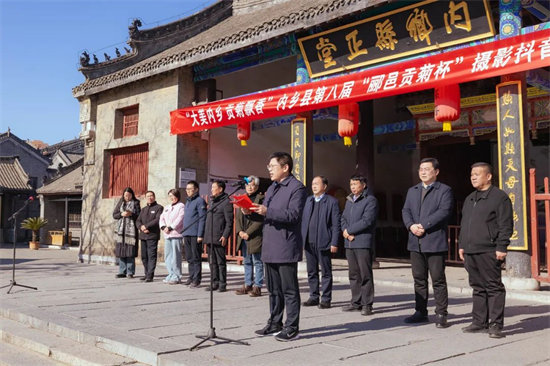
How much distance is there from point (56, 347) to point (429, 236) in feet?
12.8

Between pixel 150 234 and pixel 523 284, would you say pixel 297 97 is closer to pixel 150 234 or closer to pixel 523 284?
pixel 150 234

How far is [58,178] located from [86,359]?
947 inches

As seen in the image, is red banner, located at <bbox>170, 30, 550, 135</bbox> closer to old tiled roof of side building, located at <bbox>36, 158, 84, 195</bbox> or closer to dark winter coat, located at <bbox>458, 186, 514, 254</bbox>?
dark winter coat, located at <bbox>458, 186, 514, 254</bbox>

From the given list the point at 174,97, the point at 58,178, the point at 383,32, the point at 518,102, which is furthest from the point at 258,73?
the point at 58,178

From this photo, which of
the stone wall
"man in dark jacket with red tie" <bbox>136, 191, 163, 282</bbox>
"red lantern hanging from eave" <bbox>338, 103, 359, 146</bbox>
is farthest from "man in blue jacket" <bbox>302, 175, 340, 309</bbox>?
the stone wall

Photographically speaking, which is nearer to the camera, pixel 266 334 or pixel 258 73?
pixel 266 334

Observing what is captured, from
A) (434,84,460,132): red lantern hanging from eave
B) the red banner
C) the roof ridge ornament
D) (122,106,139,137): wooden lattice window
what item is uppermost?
the roof ridge ornament

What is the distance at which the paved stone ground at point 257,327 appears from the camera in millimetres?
4059

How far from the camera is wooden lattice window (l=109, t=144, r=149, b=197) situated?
1376 cm

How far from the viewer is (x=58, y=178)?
1033 inches

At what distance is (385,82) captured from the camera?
28.5ft

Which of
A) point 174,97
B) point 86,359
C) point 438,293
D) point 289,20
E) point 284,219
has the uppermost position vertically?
point 289,20

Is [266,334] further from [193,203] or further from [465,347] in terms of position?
[193,203]

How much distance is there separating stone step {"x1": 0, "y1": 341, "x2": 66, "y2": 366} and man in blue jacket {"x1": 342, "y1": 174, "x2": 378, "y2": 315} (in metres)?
3.42
